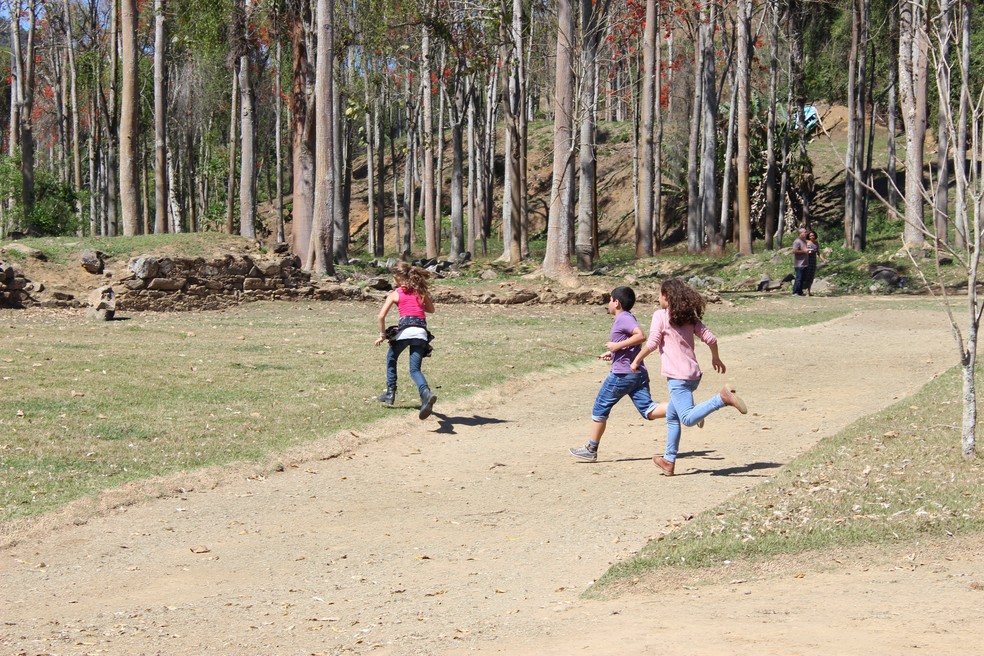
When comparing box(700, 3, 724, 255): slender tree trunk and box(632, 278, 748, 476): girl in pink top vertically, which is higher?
box(700, 3, 724, 255): slender tree trunk

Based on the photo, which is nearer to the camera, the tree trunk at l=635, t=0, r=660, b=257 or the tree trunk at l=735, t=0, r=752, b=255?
the tree trunk at l=735, t=0, r=752, b=255

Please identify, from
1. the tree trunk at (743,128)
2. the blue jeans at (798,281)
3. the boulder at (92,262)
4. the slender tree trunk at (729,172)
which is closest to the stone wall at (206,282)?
the boulder at (92,262)

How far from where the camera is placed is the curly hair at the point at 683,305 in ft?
29.8

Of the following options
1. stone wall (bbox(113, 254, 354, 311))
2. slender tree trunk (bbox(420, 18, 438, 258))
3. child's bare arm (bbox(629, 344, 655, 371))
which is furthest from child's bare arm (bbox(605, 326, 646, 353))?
slender tree trunk (bbox(420, 18, 438, 258))

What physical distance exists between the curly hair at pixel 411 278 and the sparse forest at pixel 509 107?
493cm

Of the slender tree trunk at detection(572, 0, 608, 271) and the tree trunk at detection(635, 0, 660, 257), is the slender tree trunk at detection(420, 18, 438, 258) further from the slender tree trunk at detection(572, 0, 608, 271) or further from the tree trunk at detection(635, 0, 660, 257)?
the slender tree trunk at detection(572, 0, 608, 271)

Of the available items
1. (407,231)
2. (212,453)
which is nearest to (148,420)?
(212,453)

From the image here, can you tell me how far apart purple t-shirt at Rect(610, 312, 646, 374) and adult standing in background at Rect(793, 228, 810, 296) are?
17.0m

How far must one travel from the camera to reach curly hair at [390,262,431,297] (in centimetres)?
1153

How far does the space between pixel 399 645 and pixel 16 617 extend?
2.44 meters

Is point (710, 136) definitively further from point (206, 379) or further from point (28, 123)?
point (206, 379)

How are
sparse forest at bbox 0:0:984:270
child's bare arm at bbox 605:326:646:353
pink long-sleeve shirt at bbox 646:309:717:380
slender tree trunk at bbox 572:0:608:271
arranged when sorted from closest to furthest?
pink long-sleeve shirt at bbox 646:309:717:380, child's bare arm at bbox 605:326:646:353, sparse forest at bbox 0:0:984:270, slender tree trunk at bbox 572:0:608:271

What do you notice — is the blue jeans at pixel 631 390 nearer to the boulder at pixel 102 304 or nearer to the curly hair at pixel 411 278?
the curly hair at pixel 411 278

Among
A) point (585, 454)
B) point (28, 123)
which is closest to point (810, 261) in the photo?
point (585, 454)
